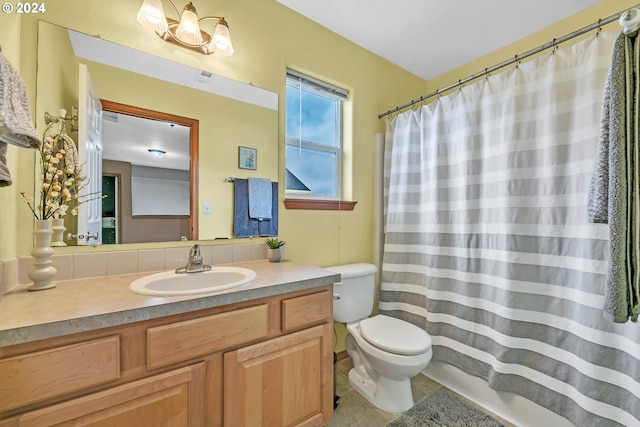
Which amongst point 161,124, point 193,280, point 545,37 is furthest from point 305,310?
point 545,37

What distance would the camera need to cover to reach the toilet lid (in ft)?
4.63

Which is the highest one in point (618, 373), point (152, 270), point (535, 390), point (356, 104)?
point (356, 104)

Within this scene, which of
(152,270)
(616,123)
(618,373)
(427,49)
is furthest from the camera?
(427,49)

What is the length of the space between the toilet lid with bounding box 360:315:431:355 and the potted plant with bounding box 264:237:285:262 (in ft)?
2.25

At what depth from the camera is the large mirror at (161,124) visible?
1144 millimetres

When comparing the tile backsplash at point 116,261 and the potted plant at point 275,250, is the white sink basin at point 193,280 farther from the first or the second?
the potted plant at point 275,250

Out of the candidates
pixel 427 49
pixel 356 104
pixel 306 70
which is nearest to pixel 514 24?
pixel 427 49

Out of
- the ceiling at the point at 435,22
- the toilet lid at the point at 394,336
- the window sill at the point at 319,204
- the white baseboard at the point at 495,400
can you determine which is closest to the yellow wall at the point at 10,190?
the window sill at the point at 319,204

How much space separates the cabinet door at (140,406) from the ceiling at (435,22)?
2.10m

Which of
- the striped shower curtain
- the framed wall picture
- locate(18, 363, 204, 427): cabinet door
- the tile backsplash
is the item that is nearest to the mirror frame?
the tile backsplash

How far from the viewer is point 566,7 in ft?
5.24

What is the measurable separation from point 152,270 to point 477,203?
186 centimetres

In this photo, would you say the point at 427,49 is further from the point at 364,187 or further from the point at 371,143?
the point at 364,187

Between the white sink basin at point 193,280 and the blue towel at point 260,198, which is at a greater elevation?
the blue towel at point 260,198
